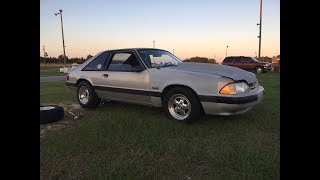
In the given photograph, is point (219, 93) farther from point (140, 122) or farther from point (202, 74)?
point (140, 122)

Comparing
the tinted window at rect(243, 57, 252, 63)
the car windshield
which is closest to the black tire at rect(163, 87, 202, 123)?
the car windshield

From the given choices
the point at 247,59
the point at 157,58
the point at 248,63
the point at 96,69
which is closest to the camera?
the point at 157,58

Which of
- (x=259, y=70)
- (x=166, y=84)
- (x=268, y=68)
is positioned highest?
A: (x=268, y=68)

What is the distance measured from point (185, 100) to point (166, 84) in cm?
48

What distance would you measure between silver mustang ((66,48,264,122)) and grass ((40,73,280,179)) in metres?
0.35

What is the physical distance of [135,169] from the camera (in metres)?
3.33

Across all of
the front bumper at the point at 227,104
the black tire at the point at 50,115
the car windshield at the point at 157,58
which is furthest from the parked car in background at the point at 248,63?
the black tire at the point at 50,115

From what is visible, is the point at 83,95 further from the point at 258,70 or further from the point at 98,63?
the point at 258,70

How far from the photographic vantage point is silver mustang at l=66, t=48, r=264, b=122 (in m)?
4.97

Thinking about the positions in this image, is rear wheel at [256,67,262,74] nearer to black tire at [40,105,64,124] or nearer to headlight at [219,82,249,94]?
headlight at [219,82,249,94]

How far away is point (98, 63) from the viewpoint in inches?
266

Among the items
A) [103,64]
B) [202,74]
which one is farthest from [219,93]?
[103,64]

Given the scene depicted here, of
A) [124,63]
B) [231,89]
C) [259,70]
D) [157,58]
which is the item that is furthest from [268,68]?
[231,89]

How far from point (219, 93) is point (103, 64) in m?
2.88
